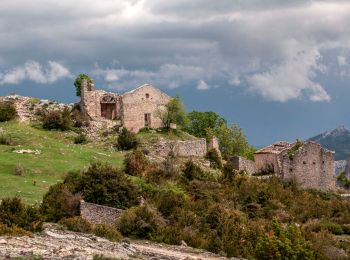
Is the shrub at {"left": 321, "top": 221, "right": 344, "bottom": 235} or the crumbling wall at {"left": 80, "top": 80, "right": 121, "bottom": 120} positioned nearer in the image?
the shrub at {"left": 321, "top": 221, "right": 344, "bottom": 235}

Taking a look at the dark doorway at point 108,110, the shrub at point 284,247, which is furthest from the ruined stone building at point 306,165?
the shrub at point 284,247

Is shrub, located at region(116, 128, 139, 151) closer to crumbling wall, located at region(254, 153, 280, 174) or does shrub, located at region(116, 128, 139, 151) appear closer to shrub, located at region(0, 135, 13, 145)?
shrub, located at region(0, 135, 13, 145)

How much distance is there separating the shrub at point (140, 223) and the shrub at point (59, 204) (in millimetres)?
2708

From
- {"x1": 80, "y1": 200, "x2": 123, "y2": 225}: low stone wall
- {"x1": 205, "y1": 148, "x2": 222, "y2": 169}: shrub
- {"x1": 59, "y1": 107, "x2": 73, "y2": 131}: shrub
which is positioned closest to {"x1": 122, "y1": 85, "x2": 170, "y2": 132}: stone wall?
{"x1": 59, "y1": 107, "x2": 73, "y2": 131}: shrub

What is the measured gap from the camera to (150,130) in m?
64.6

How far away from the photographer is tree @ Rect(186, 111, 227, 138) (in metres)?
82.7

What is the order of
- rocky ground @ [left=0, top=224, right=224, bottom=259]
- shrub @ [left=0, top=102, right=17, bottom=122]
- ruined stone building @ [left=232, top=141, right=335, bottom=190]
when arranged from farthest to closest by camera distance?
ruined stone building @ [left=232, top=141, right=335, bottom=190] < shrub @ [left=0, top=102, right=17, bottom=122] < rocky ground @ [left=0, top=224, right=224, bottom=259]

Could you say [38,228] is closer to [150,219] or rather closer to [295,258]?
[150,219]

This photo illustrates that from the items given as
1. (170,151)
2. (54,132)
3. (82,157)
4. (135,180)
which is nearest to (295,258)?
Answer: (135,180)

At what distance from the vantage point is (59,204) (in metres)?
39.1

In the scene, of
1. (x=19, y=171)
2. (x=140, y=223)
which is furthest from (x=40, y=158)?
(x=140, y=223)

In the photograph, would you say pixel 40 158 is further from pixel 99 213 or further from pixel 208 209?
pixel 208 209

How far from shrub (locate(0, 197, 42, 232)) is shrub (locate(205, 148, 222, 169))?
2905 cm

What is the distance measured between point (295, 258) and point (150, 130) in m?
31.3
